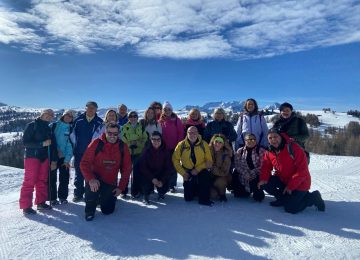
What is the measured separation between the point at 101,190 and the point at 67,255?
1674mm

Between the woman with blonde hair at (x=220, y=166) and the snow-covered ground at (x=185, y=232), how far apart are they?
1.05 feet

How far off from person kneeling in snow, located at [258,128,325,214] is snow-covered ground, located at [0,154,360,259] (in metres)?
0.23

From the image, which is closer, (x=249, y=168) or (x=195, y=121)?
(x=249, y=168)

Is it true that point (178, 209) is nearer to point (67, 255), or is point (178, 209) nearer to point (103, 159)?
point (103, 159)

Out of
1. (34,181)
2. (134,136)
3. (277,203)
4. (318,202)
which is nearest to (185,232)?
(277,203)

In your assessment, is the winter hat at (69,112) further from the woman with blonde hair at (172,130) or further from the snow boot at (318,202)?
the snow boot at (318,202)

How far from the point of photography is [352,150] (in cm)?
5272

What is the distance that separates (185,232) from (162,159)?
205cm

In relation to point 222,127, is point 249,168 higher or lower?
lower

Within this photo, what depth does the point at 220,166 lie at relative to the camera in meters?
6.84

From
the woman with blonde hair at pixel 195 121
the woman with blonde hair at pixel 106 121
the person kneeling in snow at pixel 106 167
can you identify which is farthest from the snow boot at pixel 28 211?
the woman with blonde hair at pixel 195 121

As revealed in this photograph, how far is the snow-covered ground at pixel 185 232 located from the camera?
4.38m

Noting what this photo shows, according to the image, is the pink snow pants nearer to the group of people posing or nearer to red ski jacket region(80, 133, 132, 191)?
the group of people posing

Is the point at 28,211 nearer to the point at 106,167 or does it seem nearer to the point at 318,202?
the point at 106,167
